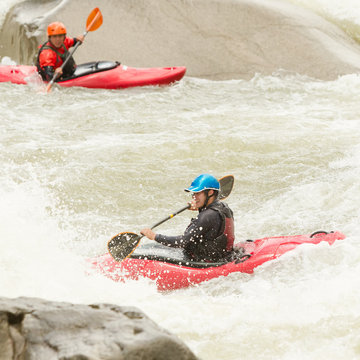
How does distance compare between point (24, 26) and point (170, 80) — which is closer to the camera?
point (170, 80)

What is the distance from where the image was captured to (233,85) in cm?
1078

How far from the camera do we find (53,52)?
32.4 feet

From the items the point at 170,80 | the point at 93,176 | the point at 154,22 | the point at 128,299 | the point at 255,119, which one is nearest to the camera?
the point at 128,299

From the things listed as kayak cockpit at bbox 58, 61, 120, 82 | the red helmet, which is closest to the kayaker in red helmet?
the red helmet

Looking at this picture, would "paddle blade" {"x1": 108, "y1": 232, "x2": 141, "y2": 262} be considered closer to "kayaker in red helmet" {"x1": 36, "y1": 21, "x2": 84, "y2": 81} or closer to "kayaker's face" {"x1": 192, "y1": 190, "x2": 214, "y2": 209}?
"kayaker's face" {"x1": 192, "y1": 190, "x2": 214, "y2": 209}

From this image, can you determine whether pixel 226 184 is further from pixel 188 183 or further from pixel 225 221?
pixel 188 183

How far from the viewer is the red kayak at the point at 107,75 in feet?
33.6

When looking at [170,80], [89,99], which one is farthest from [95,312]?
[170,80]

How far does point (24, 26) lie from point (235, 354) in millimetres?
9488

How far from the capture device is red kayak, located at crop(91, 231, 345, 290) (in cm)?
485

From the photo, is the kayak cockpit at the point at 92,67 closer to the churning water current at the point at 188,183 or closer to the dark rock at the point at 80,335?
the churning water current at the point at 188,183

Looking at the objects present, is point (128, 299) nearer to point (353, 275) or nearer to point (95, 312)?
point (353, 275)

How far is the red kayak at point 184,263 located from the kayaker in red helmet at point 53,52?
5.40 m

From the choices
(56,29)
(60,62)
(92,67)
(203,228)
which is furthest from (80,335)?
(92,67)
